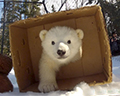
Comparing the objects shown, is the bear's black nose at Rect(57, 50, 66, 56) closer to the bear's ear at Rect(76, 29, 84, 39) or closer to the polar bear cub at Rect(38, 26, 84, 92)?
the polar bear cub at Rect(38, 26, 84, 92)

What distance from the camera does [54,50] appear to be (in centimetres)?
100

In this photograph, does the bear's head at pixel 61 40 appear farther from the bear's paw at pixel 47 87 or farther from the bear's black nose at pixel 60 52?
the bear's paw at pixel 47 87

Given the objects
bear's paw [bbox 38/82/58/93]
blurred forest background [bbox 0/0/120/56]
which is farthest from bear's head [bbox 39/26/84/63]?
blurred forest background [bbox 0/0/120/56]

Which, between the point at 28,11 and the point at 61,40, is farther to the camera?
the point at 28,11

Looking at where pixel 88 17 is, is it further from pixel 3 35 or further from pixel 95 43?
pixel 3 35

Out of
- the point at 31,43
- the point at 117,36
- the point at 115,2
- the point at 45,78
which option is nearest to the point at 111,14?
the point at 115,2

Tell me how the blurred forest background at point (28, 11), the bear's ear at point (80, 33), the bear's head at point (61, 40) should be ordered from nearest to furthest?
the bear's head at point (61, 40)
the bear's ear at point (80, 33)
the blurred forest background at point (28, 11)

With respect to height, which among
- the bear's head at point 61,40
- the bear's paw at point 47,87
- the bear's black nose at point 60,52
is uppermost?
the bear's head at point 61,40

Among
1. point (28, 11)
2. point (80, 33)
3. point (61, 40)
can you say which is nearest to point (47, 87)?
point (61, 40)

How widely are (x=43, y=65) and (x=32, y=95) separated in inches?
14.0

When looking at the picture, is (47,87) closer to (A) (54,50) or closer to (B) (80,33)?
(A) (54,50)

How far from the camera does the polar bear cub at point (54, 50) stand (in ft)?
3.14

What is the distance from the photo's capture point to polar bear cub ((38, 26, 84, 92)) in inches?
37.7

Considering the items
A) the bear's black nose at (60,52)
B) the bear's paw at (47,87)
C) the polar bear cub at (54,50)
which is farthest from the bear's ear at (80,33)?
the bear's paw at (47,87)
